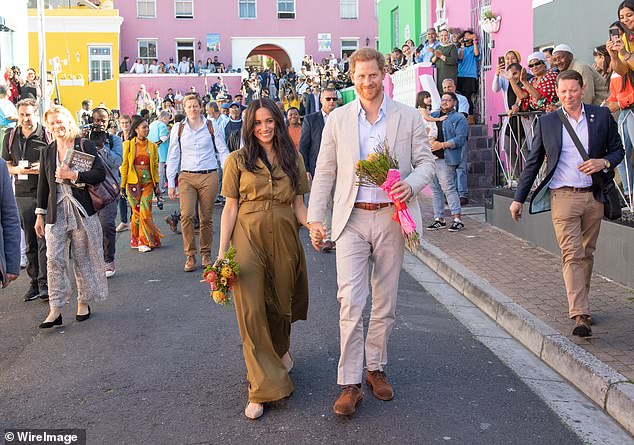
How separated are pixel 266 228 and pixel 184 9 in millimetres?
49252

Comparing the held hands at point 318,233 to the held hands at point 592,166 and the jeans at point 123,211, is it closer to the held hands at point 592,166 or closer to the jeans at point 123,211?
the held hands at point 592,166

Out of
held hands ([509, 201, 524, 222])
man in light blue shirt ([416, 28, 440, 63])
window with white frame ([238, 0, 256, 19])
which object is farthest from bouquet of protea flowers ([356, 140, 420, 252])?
window with white frame ([238, 0, 256, 19])

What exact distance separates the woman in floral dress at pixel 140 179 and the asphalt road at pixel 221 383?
3.40 m

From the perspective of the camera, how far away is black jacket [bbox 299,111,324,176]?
404 inches

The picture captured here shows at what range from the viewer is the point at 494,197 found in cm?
1188

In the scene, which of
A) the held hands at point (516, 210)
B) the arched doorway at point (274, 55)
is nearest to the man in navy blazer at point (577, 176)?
the held hands at point (516, 210)

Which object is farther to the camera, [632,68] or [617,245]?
[617,245]

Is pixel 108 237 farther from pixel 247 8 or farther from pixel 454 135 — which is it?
pixel 247 8

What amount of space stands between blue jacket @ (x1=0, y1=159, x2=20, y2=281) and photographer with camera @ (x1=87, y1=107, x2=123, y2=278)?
4.97 meters

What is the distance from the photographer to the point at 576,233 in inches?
244

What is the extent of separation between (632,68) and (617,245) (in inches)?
68.1

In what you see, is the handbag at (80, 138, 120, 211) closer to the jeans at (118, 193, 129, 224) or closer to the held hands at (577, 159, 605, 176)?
the held hands at (577, 159, 605, 176)

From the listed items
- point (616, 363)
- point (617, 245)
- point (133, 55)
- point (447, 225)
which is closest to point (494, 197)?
point (447, 225)

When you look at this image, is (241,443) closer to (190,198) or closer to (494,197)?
(190,198)
